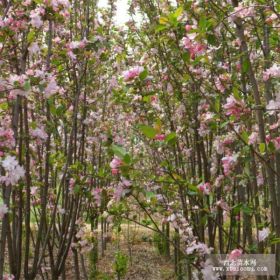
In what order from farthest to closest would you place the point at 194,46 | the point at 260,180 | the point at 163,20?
the point at 260,180 → the point at 194,46 → the point at 163,20

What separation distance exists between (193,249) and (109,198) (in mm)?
676

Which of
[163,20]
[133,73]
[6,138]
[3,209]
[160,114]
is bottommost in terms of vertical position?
[3,209]

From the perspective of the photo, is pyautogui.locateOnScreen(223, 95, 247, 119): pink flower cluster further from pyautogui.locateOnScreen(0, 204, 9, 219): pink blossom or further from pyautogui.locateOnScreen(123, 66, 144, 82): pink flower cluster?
pyautogui.locateOnScreen(0, 204, 9, 219): pink blossom

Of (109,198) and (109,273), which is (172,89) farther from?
(109,273)

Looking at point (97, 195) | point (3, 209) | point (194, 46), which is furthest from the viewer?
point (97, 195)

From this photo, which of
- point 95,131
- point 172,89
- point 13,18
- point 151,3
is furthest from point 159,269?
point 13,18

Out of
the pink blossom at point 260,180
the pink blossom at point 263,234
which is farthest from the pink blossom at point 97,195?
the pink blossom at point 260,180

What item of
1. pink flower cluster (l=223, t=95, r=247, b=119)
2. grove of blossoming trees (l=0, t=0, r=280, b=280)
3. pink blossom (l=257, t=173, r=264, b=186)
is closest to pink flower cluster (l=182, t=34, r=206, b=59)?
grove of blossoming trees (l=0, t=0, r=280, b=280)

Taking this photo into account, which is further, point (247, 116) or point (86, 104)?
point (86, 104)

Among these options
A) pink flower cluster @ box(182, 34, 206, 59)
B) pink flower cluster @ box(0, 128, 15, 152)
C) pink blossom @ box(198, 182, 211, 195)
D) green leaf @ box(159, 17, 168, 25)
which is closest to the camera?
green leaf @ box(159, 17, 168, 25)

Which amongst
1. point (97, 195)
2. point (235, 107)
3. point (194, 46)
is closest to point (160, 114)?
point (97, 195)

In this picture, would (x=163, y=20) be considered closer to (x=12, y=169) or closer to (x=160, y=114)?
(x=12, y=169)

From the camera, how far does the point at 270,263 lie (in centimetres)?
268

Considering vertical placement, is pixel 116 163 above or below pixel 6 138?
below
